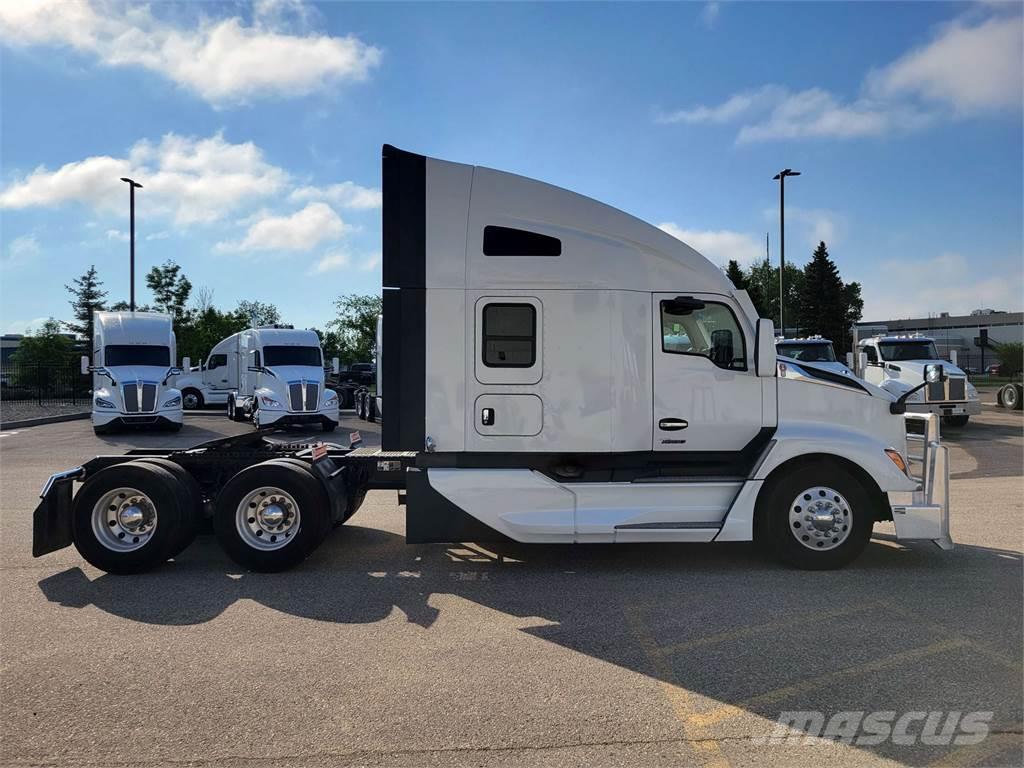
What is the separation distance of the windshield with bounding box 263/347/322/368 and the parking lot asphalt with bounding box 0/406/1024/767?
14087mm

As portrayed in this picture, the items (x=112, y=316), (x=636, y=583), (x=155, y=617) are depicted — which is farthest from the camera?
(x=112, y=316)

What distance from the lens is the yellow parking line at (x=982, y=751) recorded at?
3320 millimetres

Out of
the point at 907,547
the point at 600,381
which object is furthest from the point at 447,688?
the point at 907,547

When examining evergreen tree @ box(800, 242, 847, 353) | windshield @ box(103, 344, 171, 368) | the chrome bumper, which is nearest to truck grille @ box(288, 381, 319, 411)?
windshield @ box(103, 344, 171, 368)

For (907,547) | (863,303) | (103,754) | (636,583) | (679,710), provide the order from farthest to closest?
(863,303), (907,547), (636,583), (679,710), (103,754)

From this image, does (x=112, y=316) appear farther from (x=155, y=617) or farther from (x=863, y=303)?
(x=863, y=303)

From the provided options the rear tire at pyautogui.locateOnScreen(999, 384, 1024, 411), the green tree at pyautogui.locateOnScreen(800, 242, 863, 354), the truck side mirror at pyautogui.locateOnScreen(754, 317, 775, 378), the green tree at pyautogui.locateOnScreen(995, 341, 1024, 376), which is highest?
the green tree at pyautogui.locateOnScreen(800, 242, 863, 354)

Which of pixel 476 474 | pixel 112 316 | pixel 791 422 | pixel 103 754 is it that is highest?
pixel 112 316

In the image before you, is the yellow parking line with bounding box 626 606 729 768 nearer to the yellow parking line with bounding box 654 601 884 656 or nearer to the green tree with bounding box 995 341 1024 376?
the yellow parking line with bounding box 654 601 884 656

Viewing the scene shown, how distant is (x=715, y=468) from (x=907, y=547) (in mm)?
2420

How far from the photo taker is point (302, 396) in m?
19.9

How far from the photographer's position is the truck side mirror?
20.7ft

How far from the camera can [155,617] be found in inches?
208

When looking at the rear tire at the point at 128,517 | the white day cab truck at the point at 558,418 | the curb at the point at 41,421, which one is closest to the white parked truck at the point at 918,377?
the white day cab truck at the point at 558,418
